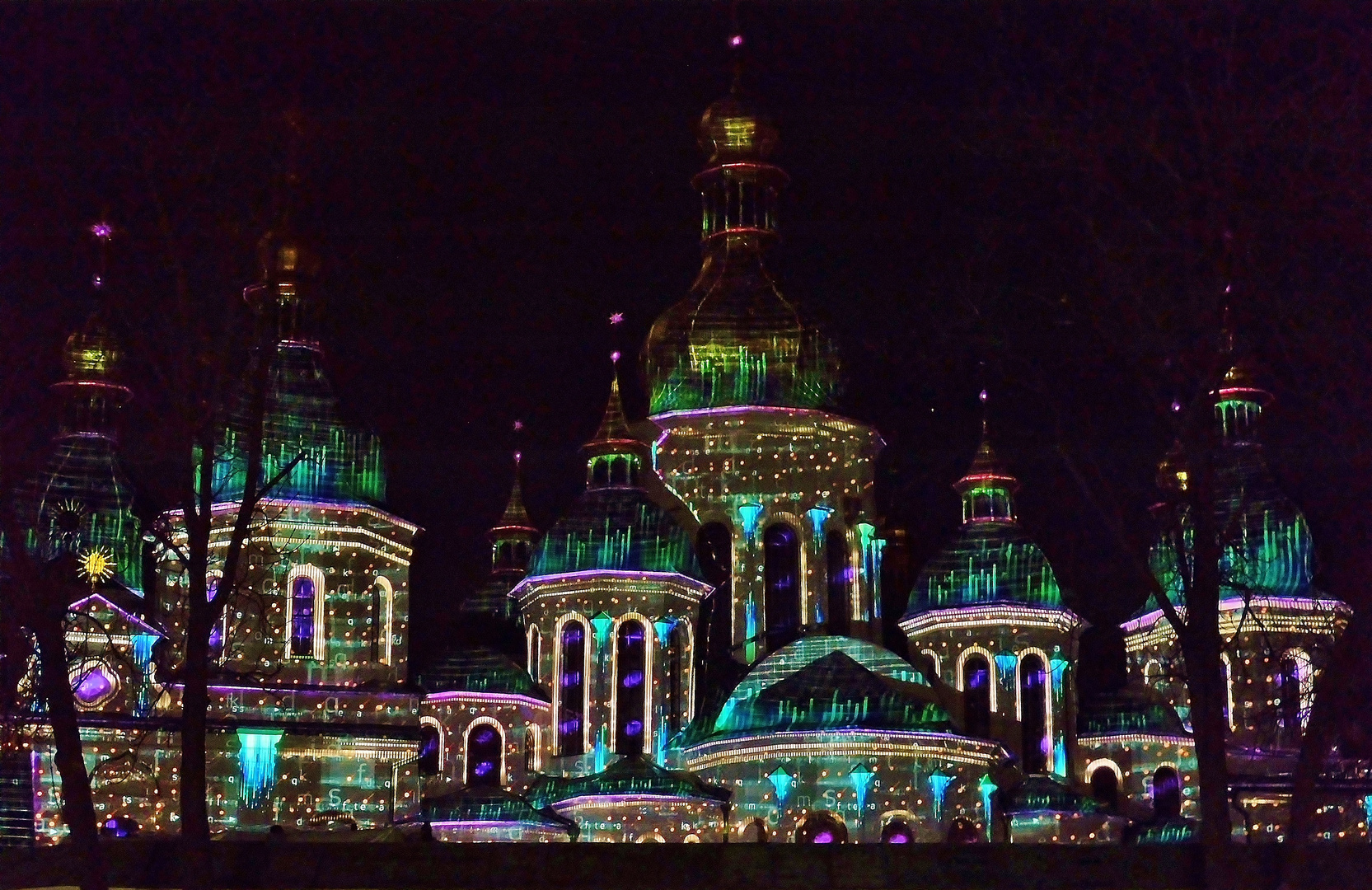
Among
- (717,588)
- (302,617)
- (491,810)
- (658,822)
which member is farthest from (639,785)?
(302,617)

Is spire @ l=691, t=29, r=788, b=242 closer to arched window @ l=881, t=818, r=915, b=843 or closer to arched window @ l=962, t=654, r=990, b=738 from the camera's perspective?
arched window @ l=962, t=654, r=990, b=738

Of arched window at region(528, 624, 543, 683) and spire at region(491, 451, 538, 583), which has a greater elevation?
spire at region(491, 451, 538, 583)

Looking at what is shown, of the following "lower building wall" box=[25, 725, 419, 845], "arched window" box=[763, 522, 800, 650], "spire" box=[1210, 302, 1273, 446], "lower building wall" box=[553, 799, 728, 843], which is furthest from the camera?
"spire" box=[1210, 302, 1273, 446]

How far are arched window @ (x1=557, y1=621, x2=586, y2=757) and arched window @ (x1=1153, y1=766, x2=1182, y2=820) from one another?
10.5 metres

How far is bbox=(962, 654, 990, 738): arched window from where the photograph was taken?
45.5 metres

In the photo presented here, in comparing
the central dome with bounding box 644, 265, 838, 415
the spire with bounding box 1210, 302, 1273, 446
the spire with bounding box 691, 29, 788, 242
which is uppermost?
the spire with bounding box 691, 29, 788, 242

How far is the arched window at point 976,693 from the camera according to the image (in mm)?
45531

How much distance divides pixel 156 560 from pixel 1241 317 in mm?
23224

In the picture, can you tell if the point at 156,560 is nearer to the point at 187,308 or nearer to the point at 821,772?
the point at 821,772

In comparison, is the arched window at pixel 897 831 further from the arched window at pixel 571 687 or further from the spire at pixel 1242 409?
the spire at pixel 1242 409

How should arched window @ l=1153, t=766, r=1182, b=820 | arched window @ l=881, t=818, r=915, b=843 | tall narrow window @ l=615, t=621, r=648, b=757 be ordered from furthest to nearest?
arched window @ l=1153, t=766, r=1182, b=820, tall narrow window @ l=615, t=621, r=648, b=757, arched window @ l=881, t=818, r=915, b=843

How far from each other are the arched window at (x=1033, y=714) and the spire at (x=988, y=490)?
2855 mm

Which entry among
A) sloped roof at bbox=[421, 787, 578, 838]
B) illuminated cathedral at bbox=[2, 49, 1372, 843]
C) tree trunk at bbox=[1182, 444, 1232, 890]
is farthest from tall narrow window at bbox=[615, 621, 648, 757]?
tree trunk at bbox=[1182, 444, 1232, 890]

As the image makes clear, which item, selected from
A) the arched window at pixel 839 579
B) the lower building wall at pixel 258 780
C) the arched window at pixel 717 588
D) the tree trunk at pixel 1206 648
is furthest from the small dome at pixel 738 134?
the tree trunk at pixel 1206 648
